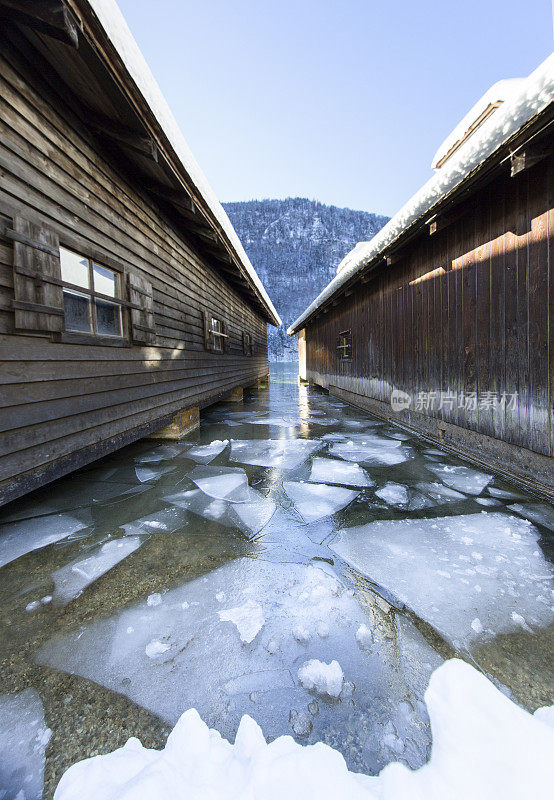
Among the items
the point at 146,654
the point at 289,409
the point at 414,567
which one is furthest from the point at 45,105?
the point at 289,409

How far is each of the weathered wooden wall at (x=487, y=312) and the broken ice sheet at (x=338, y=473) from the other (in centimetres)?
156

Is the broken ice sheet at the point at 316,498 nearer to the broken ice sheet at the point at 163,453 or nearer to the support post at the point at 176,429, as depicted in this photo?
the broken ice sheet at the point at 163,453

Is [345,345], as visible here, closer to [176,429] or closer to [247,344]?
[247,344]

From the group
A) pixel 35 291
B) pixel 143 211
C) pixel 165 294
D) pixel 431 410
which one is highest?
pixel 143 211

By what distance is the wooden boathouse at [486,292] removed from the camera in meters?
2.82

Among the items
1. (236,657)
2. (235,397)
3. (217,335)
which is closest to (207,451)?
(236,657)

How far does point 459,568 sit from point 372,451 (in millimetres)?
2578

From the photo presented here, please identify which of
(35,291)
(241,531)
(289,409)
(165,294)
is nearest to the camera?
(241,531)

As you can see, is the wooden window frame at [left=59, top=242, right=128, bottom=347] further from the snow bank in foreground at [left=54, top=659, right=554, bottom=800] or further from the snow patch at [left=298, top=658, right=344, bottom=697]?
the snow patch at [left=298, top=658, right=344, bottom=697]

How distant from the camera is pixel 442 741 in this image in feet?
3.49

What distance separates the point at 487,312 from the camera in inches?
144

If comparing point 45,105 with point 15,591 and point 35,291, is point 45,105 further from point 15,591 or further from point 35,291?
point 15,591

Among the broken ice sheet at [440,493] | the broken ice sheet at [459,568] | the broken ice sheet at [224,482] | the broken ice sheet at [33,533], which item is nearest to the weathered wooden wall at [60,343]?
the broken ice sheet at [33,533]

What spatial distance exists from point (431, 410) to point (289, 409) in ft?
14.0
